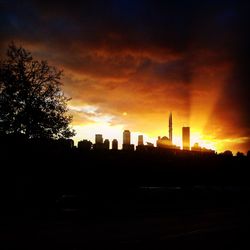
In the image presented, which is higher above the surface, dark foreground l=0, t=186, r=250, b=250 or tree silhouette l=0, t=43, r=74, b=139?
tree silhouette l=0, t=43, r=74, b=139

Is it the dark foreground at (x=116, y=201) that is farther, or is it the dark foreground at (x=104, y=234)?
the dark foreground at (x=116, y=201)

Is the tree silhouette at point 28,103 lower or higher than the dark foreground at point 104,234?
higher

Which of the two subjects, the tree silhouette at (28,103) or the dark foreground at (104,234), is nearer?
the dark foreground at (104,234)

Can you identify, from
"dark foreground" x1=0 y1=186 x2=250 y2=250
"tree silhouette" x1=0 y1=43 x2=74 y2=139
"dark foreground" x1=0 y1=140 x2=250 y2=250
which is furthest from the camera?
"tree silhouette" x1=0 y1=43 x2=74 y2=139

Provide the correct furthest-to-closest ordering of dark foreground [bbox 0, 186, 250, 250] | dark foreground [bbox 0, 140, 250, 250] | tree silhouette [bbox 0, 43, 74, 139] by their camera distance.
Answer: tree silhouette [bbox 0, 43, 74, 139]
dark foreground [bbox 0, 140, 250, 250]
dark foreground [bbox 0, 186, 250, 250]

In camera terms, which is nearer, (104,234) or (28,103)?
(104,234)

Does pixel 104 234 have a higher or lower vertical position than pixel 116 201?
lower

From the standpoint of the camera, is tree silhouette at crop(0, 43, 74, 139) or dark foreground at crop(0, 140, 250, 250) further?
tree silhouette at crop(0, 43, 74, 139)

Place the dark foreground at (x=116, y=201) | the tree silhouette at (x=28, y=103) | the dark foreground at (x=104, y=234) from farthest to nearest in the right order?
the tree silhouette at (x=28, y=103) < the dark foreground at (x=116, y=201) < the dark foreground at (x=104, y=234)

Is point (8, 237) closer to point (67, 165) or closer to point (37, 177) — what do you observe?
point (37, 177)

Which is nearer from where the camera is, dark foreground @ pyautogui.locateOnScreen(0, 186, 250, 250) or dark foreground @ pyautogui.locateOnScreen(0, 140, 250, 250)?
dark foreground @ pyautogui.locateOnScreen(0, 186, 250, 250)

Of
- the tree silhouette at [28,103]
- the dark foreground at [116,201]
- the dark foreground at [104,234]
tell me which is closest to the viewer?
the dark foreground at [104,234]

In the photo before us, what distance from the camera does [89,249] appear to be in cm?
1064

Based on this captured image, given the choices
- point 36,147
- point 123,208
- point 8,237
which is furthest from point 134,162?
point 8,237
